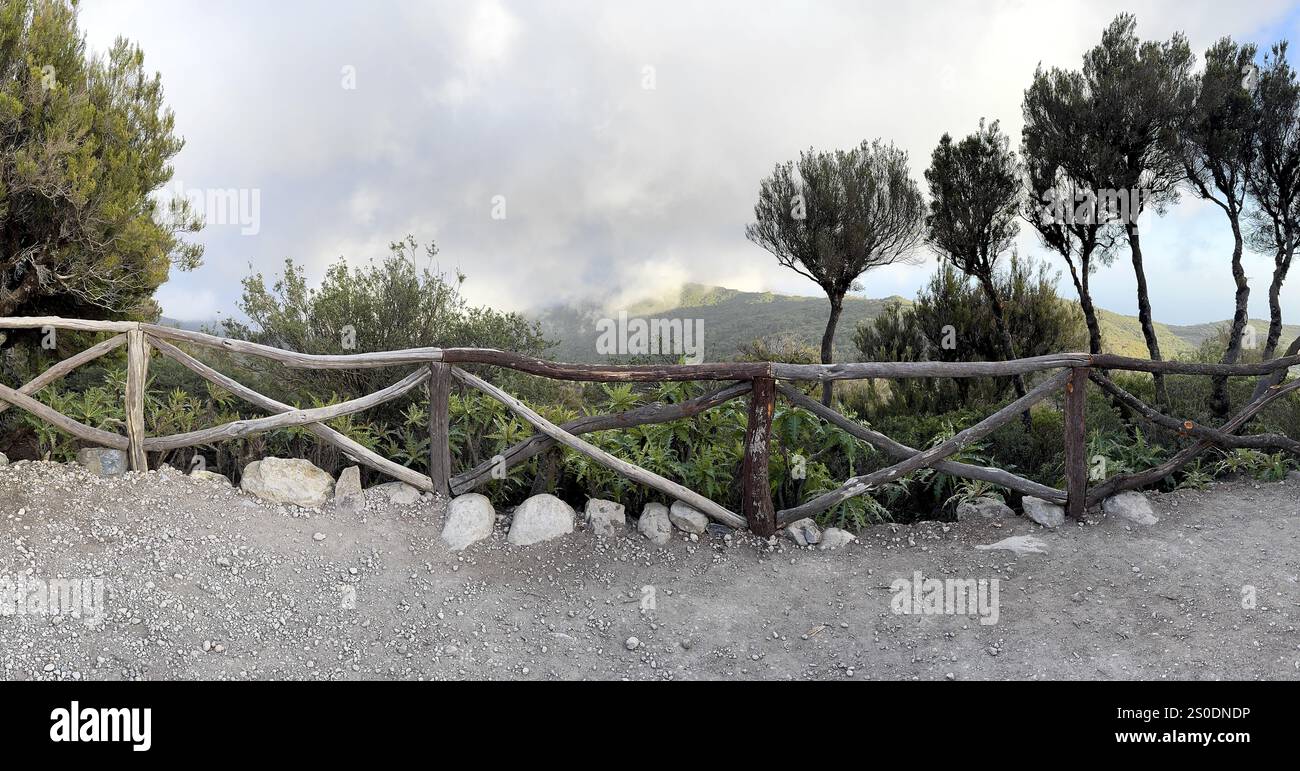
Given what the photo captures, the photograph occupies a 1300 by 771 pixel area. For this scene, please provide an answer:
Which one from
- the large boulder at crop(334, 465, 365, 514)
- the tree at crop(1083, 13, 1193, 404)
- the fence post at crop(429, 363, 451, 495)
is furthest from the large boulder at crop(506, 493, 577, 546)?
the tree at crop(1083, 13, 1193, 404)

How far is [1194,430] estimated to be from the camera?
5.41 metres

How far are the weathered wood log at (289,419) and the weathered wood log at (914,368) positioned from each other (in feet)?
7.38

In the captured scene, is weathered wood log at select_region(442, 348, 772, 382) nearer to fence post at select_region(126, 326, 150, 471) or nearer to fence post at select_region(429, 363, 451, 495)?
fence post at select_region(429, 363, 451, 495)

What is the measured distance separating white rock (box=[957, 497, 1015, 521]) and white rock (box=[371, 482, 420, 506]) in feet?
11.4

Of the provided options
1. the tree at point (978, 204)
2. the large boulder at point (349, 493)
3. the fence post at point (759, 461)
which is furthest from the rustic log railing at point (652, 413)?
the tree at point (978, 204)

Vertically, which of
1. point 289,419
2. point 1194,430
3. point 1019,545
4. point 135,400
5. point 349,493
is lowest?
point 1019,545

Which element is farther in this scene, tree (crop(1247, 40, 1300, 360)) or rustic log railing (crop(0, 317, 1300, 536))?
tree (crop(1247, 40, 1300, 360))

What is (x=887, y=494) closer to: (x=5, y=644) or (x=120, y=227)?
(x=5, y=644)

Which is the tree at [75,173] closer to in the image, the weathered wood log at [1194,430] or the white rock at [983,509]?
the white rock at [983,509]

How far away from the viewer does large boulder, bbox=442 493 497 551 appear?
15.7 ft

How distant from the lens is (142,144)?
7.40m

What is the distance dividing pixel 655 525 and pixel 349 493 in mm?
1903

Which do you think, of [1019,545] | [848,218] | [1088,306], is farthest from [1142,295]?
[1019,545]

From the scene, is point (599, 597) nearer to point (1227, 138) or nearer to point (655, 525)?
point (655, 525)
